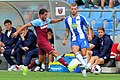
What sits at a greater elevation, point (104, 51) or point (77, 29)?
point (77, 29)

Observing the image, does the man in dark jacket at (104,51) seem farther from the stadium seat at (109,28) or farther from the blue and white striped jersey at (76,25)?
the blue and white striped jersey at (76,25)

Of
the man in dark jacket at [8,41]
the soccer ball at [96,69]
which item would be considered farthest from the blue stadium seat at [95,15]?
the soccer ball at [96,69]

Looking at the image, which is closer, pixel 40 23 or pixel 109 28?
pixel 40 23

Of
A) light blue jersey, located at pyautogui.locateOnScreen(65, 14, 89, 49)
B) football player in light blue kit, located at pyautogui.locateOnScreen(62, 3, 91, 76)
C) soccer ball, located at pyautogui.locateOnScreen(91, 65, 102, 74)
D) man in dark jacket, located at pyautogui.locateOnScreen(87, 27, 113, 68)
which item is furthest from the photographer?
man in dark jacket, located at pyautogui.locateOnScreen(87, 27, 113, 68)

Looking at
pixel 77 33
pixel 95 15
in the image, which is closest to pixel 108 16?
pixel 95 15

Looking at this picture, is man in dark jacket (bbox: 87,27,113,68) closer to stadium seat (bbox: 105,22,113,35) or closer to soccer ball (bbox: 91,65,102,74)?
soccer ball (bbox: 91,65,102,74)

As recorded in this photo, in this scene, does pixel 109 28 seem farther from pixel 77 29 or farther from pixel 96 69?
pixel 77 29

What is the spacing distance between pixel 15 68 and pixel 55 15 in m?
2.20

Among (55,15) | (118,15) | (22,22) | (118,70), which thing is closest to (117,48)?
(118,70)

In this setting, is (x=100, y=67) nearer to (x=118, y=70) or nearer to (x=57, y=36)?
(x=118, y=70)

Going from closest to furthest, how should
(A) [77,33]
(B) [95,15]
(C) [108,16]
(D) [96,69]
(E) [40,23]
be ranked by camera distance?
(E) [40,23], (A) [77,33], (D) [96,69], (C) [108,16], (B) [95,15]

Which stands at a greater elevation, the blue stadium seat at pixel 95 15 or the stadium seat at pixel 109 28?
the blue stadium seat at pixel 95 15

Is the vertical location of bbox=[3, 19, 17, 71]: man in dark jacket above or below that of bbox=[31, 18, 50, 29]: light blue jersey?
below

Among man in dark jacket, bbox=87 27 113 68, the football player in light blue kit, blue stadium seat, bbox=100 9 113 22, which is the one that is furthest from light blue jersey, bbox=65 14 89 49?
blue stadium seat, bbox=100 9 113 22
